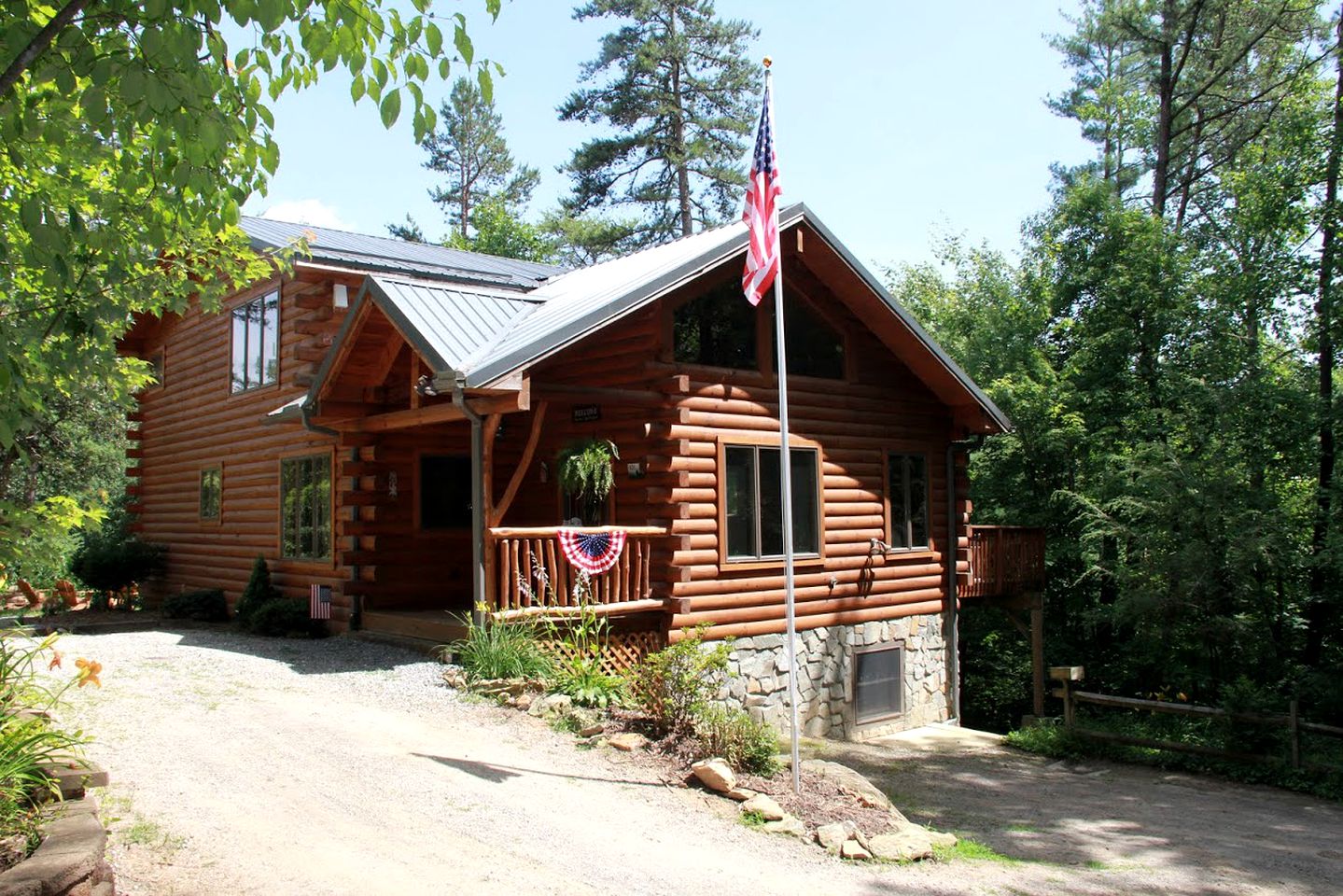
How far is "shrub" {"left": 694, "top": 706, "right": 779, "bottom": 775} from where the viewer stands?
325 inches

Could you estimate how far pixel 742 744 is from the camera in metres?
8.35

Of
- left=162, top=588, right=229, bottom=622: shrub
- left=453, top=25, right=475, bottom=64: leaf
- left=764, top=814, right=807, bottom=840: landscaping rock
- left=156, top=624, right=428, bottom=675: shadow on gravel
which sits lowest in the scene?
left=764, top=814, right=807, bottom=840: landscaping rock

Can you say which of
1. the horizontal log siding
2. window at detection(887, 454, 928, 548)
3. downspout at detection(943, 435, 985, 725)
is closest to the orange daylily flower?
the horizontal log siding

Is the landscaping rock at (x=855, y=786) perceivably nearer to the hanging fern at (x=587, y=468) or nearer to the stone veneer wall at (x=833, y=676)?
the stone veneer wall at (x=833, y=676)

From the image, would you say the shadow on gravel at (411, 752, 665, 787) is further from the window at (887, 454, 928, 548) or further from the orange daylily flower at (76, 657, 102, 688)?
the window at (887, 454, 928, 548)

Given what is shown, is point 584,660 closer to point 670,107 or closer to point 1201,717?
point 1201,717

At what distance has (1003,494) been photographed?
20.8 meters

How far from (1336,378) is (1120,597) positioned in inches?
297

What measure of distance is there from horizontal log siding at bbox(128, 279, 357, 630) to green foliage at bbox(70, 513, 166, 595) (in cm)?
29

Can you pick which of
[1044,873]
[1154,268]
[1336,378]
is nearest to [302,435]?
[1044,873]

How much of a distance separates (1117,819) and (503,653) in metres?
6.21

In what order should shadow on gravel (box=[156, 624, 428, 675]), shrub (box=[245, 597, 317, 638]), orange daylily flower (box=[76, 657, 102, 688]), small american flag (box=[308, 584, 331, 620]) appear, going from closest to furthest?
orange daylily flower (box=[76, 657, 102, 688])
shadow on gravel (box=[156, 624, 428, 675])
shrub (box=[245, 597, 317, 638])
small american flag (box=[308, 584, 331, 620])

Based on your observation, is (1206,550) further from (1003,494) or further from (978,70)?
(978,70)

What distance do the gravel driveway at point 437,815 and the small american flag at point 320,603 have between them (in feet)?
9.21
